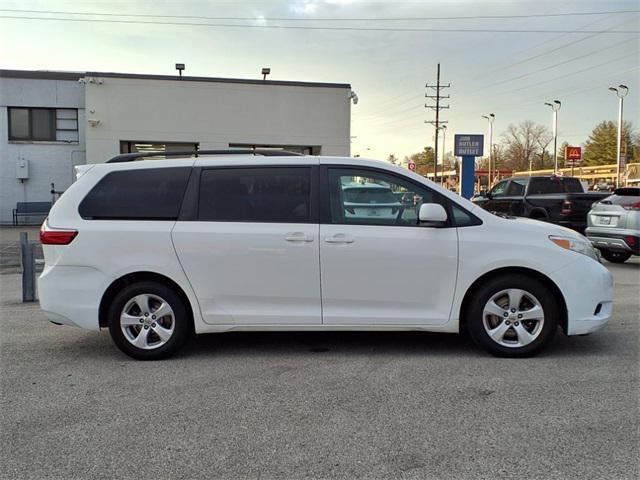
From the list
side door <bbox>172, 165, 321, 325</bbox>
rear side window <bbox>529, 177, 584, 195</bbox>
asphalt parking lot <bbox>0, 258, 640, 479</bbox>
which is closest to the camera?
asphalt parking lot <bbox>0, 258, 640, 479</bbox>

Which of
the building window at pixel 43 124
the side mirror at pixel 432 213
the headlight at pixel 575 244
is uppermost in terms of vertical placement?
the building window at pixel 43 124

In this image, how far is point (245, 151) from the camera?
17.8 ft

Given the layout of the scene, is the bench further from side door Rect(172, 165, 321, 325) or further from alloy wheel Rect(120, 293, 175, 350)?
side door Rect(172, 165, 321, 325)

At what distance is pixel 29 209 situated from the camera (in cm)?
2044

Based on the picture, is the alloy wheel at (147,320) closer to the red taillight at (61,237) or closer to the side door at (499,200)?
the red taillight at (61,237)

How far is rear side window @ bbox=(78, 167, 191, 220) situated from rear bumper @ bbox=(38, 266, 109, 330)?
0.52 m

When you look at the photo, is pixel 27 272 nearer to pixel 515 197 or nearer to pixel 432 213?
pixel 432 213

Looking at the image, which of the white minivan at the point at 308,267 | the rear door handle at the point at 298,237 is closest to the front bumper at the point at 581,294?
the white minivan at the point at 308,267

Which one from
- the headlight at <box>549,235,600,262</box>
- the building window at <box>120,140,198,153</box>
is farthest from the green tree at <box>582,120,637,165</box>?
the headlight at <box>549,235,600,262</box>

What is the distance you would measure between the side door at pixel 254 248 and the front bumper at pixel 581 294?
219cm

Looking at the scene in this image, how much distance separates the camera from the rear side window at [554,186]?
14.6 m

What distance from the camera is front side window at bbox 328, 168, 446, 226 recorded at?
16.1 feet

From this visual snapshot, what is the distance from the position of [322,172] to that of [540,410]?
104 inches

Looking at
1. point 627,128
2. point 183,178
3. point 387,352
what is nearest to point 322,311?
point 387,352
